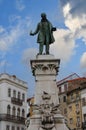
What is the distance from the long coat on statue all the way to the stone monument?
1019 mm

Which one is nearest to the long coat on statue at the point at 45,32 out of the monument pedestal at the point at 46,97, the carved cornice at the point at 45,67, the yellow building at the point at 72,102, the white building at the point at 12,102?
the monument pedestal at the point at 46,97

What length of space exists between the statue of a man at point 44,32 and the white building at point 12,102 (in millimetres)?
48496

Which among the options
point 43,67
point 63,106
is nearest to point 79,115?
point 63,106

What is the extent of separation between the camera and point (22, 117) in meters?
75.3

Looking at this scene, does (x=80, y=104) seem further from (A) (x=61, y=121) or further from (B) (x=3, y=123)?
(A) (x=61, y=121)

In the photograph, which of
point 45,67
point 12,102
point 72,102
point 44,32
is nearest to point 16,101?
point 12,102

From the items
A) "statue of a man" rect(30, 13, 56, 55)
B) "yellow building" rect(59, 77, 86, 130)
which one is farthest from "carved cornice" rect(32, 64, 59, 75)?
"yellow building" rect(59, 77, 86, 130)

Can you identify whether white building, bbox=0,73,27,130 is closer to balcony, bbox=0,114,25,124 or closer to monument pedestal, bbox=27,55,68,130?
balcony, bbox=0,114,25,124

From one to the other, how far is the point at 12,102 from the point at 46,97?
2089 inches

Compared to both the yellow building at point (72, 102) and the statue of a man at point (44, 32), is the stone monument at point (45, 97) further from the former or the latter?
the yellow building at point (72, 102)

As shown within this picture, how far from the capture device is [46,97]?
20.0m

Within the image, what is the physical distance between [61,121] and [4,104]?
5114cm

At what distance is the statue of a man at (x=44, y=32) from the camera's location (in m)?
21.9

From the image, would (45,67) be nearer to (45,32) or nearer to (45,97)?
(45,97)
